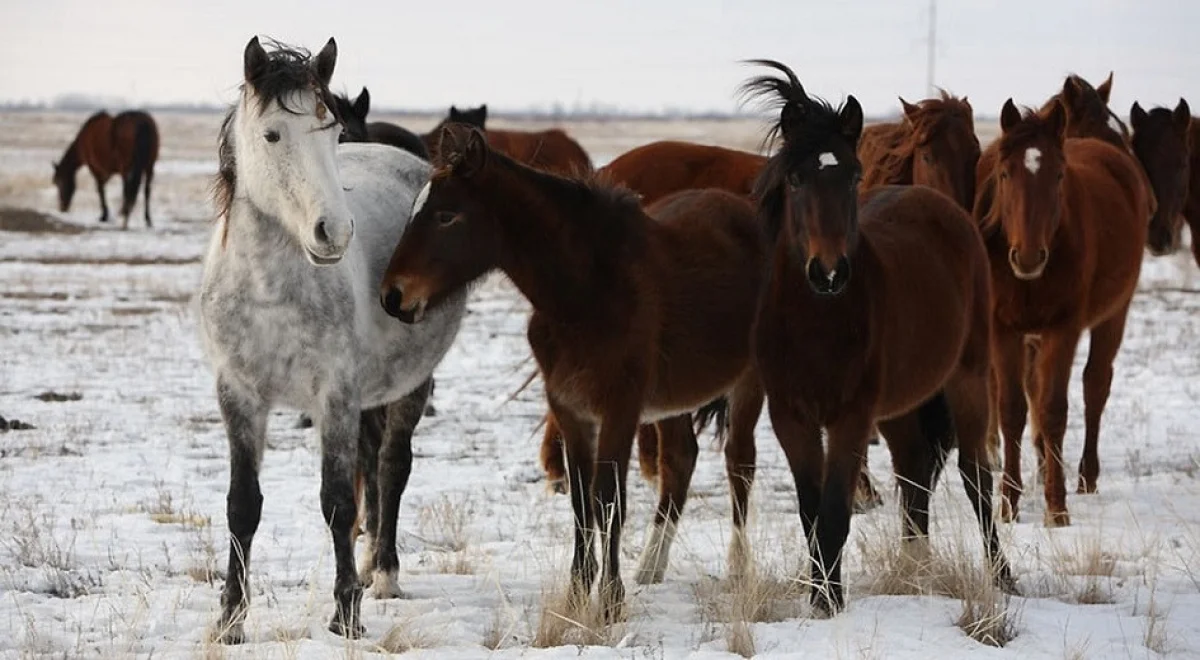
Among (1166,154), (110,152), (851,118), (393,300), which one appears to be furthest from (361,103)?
(110,152)

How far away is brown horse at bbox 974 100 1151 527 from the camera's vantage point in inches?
289

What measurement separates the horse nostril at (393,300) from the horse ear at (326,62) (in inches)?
30.8

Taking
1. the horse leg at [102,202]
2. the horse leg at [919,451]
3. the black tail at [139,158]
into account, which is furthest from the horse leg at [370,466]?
the horse leg at [102,202]

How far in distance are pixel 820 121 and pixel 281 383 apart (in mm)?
2167

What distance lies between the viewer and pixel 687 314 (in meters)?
5.80

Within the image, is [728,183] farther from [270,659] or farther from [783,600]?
[270,659]

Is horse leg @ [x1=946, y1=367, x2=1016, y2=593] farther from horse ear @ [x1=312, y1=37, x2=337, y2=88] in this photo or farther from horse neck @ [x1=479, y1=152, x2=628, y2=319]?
horse ear @ [x1=312, y1=37, x2=337, y2=88]

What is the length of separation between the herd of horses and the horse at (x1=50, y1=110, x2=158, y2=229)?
88.3 ft

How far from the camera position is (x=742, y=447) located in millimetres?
6297

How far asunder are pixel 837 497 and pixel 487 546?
7.10 ft

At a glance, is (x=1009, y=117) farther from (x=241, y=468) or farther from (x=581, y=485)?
(x=241, y=468)

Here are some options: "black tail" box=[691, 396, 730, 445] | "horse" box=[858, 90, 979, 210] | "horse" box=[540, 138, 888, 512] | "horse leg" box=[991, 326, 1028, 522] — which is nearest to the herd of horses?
"black tail" box=[691, 396, 730, 445]

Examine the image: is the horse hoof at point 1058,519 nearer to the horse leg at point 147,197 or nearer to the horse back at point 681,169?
the horse back at point 681,169

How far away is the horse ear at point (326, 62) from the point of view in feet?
17.3
